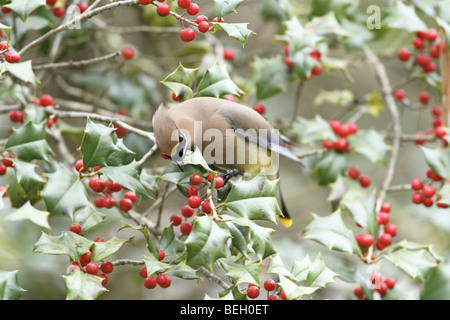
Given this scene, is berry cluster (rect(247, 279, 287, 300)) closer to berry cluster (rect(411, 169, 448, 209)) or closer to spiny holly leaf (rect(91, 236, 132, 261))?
spiny holly leaf (rect(91, 236, 132, 261))

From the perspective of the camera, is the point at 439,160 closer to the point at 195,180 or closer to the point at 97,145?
the point at 195,180

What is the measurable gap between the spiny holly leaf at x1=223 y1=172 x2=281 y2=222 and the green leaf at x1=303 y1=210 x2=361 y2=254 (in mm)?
472

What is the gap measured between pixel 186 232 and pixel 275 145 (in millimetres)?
689

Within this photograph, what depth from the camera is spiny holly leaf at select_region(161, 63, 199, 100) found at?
199cm

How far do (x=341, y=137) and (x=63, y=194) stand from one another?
1547 mm

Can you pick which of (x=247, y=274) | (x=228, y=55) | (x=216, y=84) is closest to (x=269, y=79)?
(x=228, y=55)

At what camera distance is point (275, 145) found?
7.88ft

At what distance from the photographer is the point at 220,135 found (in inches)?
87.7

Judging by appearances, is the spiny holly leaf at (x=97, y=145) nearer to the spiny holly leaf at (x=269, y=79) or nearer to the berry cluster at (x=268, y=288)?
the berry cluster at (x=268, y=288)

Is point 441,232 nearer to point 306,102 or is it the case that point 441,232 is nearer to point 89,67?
point 306,102

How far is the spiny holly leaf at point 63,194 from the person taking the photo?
70.6 inches

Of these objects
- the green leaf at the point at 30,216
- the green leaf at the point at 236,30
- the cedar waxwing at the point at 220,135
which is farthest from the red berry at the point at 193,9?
the green leaf at the point at 30,216

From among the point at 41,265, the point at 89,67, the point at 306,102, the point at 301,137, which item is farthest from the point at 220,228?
the point at 306,102

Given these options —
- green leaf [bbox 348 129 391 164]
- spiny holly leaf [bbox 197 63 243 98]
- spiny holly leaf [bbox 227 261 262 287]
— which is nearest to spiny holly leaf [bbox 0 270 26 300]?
spiny holly leaf [bbox 227 261 262 287]
